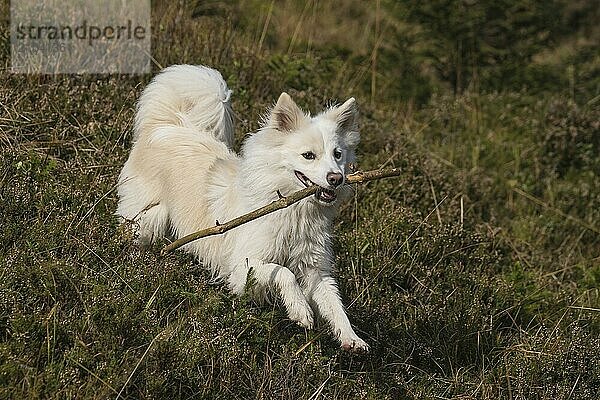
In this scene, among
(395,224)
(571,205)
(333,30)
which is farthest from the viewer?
(333,30)

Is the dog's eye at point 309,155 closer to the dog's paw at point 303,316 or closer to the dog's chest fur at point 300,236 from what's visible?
the dog's chest fur at point 300,236

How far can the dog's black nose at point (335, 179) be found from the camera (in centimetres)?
453

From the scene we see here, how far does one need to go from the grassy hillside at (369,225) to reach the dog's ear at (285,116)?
3.36ft

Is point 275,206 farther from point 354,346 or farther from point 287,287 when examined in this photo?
point 354,346

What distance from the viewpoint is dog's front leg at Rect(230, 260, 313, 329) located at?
4.55 metres

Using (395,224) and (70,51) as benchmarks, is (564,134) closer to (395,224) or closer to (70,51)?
(395,224)

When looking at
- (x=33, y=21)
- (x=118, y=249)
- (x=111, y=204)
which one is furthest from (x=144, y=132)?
(x=33, y=21)

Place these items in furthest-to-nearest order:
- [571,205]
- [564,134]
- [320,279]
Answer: [564,134] < [571,205] < [320,279]

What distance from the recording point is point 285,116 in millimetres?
4871

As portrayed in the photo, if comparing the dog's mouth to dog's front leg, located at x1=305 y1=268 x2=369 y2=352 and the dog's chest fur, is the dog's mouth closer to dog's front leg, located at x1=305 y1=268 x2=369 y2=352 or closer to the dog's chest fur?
the dog's chest fur

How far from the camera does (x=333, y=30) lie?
1009cm

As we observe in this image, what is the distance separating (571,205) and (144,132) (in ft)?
14.3
